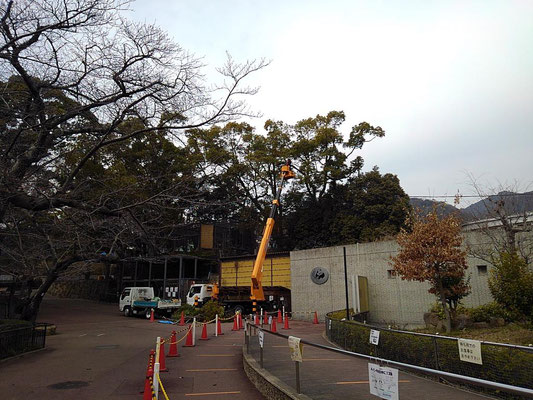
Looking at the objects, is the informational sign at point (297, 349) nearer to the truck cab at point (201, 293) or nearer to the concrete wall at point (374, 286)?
the concrete wall at point (374, 286)

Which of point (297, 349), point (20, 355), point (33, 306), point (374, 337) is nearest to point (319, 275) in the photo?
point (33, 306)

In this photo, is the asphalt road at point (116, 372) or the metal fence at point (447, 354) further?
the asphalt road at point (116, 372)

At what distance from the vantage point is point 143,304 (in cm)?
3058

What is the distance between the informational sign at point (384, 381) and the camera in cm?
391

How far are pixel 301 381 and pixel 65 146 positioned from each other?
11322mm

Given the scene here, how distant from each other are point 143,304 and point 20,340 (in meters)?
17.1

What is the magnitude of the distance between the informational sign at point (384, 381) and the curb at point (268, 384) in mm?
1949

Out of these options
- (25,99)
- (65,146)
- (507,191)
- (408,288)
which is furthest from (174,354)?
(507,191)

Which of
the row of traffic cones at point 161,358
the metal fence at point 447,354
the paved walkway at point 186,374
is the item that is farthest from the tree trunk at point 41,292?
the metal fence at point 447,354

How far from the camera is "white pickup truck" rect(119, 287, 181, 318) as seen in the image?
3022cm

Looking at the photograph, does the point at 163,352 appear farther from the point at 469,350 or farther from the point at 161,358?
the point at 469,350

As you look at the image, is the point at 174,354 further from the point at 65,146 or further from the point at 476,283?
Result: the point at 476,283

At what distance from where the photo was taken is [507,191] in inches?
725

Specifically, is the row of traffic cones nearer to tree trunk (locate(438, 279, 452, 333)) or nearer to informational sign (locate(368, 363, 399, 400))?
informational sign (locate(368, 363, 399, 400))
